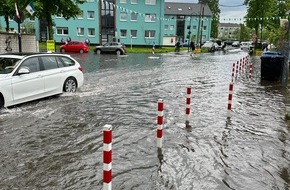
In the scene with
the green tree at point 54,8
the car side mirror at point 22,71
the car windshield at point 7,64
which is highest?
the green tree at point 54,8

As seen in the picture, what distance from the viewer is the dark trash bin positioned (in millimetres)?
15562

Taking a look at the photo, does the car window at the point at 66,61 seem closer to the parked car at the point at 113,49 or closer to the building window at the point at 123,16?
the parked car at the point at 113,49

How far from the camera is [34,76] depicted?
971cm

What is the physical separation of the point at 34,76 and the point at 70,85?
196 centimetres

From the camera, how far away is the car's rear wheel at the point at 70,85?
11.3 meters

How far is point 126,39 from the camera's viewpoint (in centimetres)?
6019

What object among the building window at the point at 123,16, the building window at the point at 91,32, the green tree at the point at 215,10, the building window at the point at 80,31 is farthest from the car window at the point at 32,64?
the green tree at the point at 215,10

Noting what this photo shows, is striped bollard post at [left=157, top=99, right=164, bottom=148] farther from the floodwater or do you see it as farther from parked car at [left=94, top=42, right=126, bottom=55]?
parked car at [left=94, top=42, right=126, bottom=55]

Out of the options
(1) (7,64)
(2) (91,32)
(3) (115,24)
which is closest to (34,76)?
(1) (7,64)

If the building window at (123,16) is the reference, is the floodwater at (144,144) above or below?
below

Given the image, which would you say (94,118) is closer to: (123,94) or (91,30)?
(123,94)

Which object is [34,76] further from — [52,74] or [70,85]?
[70,85]

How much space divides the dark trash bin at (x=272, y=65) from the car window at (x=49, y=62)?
10.2m

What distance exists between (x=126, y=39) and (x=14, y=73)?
5203 centimetres
